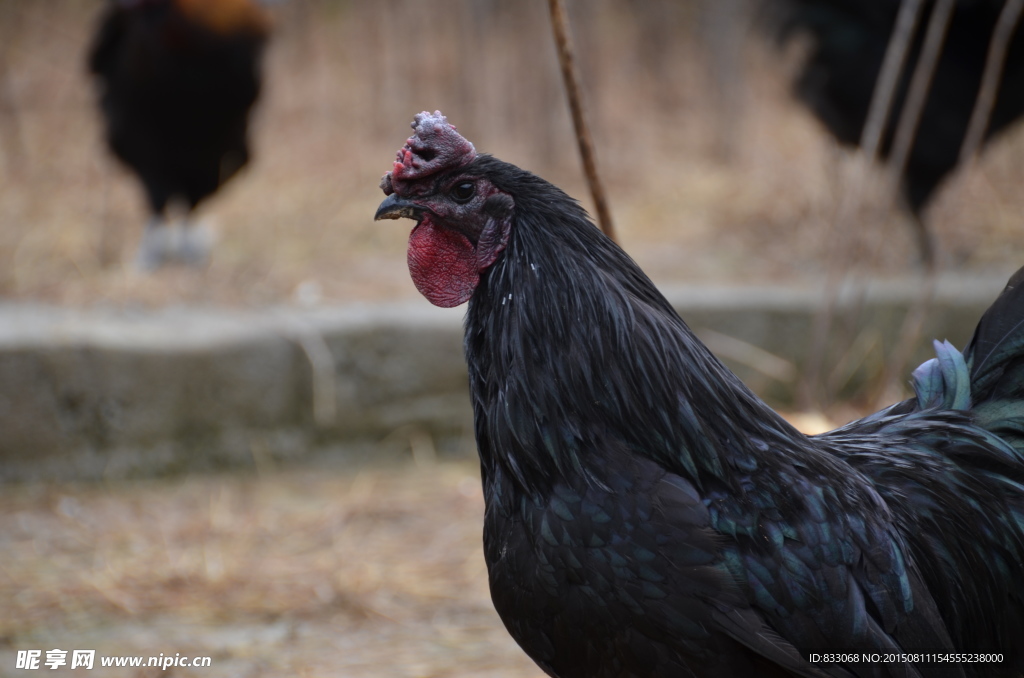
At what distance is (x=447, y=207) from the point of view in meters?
2.15

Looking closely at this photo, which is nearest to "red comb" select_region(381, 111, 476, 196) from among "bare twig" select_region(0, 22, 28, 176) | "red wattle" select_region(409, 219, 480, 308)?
"red wattle" select_region(409, 219, 480, 308)

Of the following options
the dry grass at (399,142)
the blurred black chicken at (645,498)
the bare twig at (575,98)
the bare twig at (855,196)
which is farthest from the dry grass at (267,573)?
the bare twig at (575,98)

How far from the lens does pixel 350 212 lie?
25.0 ft

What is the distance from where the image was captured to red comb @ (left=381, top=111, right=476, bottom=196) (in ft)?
6.97

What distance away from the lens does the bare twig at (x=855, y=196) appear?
424cm

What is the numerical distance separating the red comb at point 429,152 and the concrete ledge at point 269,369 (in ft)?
10.1

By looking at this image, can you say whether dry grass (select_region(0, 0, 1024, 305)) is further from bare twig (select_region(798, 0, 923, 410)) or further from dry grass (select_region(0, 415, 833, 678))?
dry grass (select_region(0, 415, 833, 678))

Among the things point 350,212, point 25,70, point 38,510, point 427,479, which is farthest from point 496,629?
point 25,70

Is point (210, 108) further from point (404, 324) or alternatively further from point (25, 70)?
point (25, 70)

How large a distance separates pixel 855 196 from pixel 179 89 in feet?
13.4

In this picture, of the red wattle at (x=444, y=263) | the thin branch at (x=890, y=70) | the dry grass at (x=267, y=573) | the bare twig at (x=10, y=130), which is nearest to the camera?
the red wattle at (x=444, y=263)

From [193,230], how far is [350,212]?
53.1 inches

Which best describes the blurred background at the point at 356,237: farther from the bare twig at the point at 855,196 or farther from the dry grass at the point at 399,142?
the bare twig at the point at 855,196

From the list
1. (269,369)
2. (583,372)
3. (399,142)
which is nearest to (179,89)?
(269,369)
